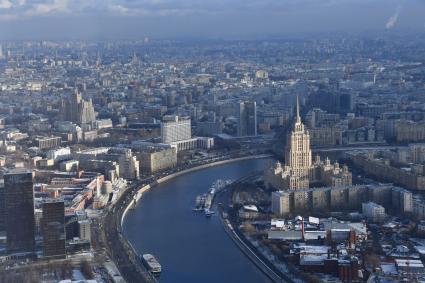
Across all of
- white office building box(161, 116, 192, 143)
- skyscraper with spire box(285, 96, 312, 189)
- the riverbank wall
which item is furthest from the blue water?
white office building box(161, 116, 192, 143)

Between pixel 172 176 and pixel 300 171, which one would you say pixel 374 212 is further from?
pixel 172 176

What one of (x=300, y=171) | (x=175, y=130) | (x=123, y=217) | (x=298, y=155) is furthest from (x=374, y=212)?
(x=175, y=130)

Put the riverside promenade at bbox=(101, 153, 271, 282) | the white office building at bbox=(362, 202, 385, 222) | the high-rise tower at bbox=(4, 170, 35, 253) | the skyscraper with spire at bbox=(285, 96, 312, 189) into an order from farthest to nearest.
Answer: the skyscraper with spire at bbox=(285, 96, 312, 189) → the white office building at bbox=(362, 202, 385, 222) → the high-rise tower at bbox=(4, 170, 35, 253) → the riverside promenade at bbox=(101, 153, 271, 282)

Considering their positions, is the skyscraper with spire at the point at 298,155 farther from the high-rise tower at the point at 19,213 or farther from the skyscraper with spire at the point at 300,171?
the high-rise tower at the point at 19,213

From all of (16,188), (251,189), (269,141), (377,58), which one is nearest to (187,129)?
(269,141)

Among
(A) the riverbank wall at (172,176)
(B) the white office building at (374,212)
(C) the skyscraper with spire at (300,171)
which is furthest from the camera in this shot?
(C) the skyscraper with spire at (300,171)

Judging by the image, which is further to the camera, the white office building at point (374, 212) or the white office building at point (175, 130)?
the white office building at point (175, 130)

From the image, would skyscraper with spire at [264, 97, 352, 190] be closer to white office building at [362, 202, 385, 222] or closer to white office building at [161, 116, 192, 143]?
white office building at [362, 202, 385, 222]

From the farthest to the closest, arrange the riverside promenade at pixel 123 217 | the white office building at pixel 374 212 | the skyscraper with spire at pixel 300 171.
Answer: the skyscraper with spire at pixel 300 171 < the white office building at pixel 374 212 < the riverside promenade at pixel 123 217

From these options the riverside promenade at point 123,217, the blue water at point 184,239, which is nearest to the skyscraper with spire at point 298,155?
the blue water at point 184,239

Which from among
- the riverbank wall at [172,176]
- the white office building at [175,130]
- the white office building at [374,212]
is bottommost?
the riverbank wall at [172,176]
